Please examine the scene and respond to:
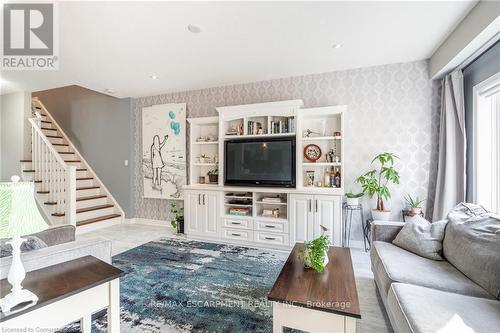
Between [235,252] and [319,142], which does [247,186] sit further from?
[319,142]

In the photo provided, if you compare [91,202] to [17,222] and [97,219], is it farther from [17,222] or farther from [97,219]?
[17,222]

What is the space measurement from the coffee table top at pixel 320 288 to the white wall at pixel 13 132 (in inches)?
221

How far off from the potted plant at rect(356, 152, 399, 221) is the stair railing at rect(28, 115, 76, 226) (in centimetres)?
454

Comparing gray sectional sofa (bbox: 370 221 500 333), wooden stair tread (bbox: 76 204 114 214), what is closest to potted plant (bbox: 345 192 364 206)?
gray sectional sofa (bbox: 370 221 500 333)

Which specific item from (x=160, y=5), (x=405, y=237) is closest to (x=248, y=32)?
(x=160, y=5)

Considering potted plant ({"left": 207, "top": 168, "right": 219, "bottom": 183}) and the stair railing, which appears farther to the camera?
potted plant ({"left": 207, "top": 168, "right": 219, "bottom": 183})

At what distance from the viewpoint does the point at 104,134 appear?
5.24 m

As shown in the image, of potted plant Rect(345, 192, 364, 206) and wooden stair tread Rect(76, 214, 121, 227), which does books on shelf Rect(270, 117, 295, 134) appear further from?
wooden stair tread Rect(76, 214, 121, 227)

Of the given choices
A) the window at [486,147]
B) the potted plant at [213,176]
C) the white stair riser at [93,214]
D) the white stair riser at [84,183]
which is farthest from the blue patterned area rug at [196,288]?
the white stair riser at [84,183]

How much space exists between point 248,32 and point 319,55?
1065 millimetres

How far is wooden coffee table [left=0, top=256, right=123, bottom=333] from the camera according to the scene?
1.03m

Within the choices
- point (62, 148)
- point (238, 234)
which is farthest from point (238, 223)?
point (62, 148)

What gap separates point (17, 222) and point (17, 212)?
0.13 ft

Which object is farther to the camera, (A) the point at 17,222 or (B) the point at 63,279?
(B) the point at 63,279
